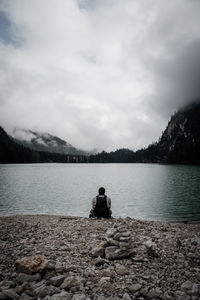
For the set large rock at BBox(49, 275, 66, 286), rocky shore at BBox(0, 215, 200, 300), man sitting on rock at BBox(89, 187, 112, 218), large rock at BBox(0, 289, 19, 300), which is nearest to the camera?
large rock at BBox(0, 289, 19, 300)

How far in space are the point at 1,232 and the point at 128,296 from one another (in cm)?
942

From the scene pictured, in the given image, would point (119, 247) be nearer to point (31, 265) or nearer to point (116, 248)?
point (116, 248)

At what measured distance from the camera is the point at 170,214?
2575 cm

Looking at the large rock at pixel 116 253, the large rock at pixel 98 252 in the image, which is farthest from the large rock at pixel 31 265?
the large rock at pixel 116 253

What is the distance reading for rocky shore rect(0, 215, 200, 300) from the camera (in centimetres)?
590

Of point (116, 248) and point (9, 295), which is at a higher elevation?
point (116, 248)

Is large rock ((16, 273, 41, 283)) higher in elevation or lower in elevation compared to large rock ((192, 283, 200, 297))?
lower

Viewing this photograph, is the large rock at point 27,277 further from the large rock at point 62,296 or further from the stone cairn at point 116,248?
the stone cairn at point 116,248

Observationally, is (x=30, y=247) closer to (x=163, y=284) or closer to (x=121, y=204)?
(x=163, y=284)

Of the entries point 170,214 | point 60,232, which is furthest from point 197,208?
point 60,232

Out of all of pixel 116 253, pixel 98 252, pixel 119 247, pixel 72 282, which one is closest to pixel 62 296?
pixel 72 282

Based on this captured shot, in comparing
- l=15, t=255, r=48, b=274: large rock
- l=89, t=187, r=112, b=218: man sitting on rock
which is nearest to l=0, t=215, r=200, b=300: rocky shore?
l=15, t=255, r=48, b=274: large rock

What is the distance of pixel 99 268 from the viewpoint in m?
7.43

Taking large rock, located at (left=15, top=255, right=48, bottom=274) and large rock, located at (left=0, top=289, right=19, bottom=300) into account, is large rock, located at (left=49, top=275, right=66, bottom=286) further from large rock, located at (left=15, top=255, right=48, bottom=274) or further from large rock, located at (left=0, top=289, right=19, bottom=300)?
large rock, located at (left=0, top=289, right=19, bottom=300)
